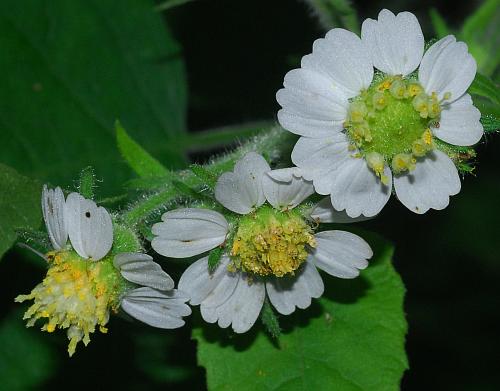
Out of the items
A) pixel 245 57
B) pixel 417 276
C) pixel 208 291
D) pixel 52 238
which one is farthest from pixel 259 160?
pixel 417 276

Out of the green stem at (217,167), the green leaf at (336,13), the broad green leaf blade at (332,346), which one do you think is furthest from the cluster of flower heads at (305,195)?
the green leaf at (336,13)

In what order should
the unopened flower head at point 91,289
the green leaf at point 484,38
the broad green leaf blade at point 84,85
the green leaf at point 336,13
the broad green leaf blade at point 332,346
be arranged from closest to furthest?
the unopened flower head at point 91,289 < the broad green leaf blade at point 332,346 < the green leaf at point 336,13 < the green leaf at point 484,38 < the broad green leaf blade at point 84,85

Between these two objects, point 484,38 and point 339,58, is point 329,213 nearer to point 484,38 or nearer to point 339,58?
point 339,58

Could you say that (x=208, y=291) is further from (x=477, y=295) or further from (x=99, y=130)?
(x=477, y=295)

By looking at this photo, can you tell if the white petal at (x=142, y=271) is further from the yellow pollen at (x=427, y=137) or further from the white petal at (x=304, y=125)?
the yellow pollen at (x=427, y=137)

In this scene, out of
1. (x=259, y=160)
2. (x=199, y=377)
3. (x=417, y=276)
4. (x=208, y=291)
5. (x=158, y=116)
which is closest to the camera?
(x=259, y=160)

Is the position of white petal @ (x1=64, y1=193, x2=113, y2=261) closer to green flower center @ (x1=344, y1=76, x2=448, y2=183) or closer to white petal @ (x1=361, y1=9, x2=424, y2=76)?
green flower center @ (x1=344, y1=76, x2=448, y2=183)

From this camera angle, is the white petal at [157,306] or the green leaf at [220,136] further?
the green leaf at [220,136]

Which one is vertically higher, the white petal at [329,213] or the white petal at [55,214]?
the white petal at [55,214]
